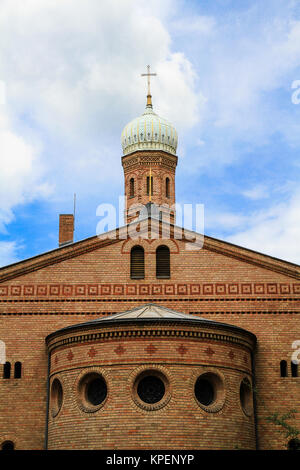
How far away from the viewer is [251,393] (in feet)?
78.5

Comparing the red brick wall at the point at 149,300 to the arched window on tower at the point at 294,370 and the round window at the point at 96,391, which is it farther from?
the round window at the point at 96,391

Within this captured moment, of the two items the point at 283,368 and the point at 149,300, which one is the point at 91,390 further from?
the point at 283,368

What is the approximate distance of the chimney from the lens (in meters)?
30.9

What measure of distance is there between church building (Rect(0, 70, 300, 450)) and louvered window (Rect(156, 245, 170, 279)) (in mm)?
39

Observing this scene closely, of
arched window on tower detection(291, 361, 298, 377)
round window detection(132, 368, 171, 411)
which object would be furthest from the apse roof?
arched window on tower detection(291, 361, 298, 377)

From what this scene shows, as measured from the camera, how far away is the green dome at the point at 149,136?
39.8m

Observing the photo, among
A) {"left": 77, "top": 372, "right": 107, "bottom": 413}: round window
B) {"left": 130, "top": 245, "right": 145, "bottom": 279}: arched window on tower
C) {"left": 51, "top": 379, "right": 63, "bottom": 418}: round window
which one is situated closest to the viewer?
{"left": 77, "top": 372, "right": 107, "bottom": 413}: round window

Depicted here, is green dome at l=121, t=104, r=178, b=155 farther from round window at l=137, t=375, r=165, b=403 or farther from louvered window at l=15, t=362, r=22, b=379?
round window at l=137, t=375, r=165, b=403

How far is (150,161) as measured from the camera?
130ft

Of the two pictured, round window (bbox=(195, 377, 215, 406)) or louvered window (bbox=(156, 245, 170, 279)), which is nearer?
round window (bbox=(195, 377, 215, 406))

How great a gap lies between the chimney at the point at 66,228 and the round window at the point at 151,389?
10359 mm

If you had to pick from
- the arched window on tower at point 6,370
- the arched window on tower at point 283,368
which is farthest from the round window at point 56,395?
the arched window on tower at point 283,368

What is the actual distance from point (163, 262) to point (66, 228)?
6.13 metres
